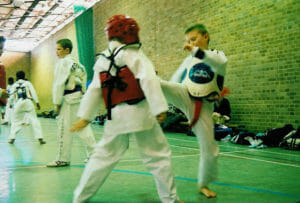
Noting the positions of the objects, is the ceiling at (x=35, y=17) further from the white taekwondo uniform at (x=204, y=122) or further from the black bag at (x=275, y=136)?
the white taekwondo uniform at (x=204, y=122)

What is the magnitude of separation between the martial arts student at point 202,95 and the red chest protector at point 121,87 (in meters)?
0.43

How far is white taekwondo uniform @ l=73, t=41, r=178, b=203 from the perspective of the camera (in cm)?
211

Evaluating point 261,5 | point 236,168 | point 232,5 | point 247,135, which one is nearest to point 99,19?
point 232,5

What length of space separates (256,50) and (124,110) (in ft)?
20.3

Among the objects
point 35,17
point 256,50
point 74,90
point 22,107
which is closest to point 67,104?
point 74,90

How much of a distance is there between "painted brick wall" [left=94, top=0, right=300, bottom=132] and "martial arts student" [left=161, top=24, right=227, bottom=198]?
4718 millimetres

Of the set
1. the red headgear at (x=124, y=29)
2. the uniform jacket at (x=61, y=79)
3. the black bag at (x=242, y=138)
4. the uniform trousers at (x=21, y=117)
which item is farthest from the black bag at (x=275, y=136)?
the uniform trousers at (x=21, y=117)

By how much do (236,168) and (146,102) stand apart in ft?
7.55

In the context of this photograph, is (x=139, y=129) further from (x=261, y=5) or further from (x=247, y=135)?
(x=261, y=5)

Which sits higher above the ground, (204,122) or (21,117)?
(204,122)

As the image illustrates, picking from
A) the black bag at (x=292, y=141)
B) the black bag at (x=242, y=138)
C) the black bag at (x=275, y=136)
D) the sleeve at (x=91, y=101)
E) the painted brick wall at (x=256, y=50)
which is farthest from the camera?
the painted brick wall at (x=256, y=50)

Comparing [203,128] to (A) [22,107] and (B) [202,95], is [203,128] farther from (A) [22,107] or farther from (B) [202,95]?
(A) [22,107]

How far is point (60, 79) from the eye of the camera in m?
3.89

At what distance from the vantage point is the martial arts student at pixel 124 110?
2.15 m
